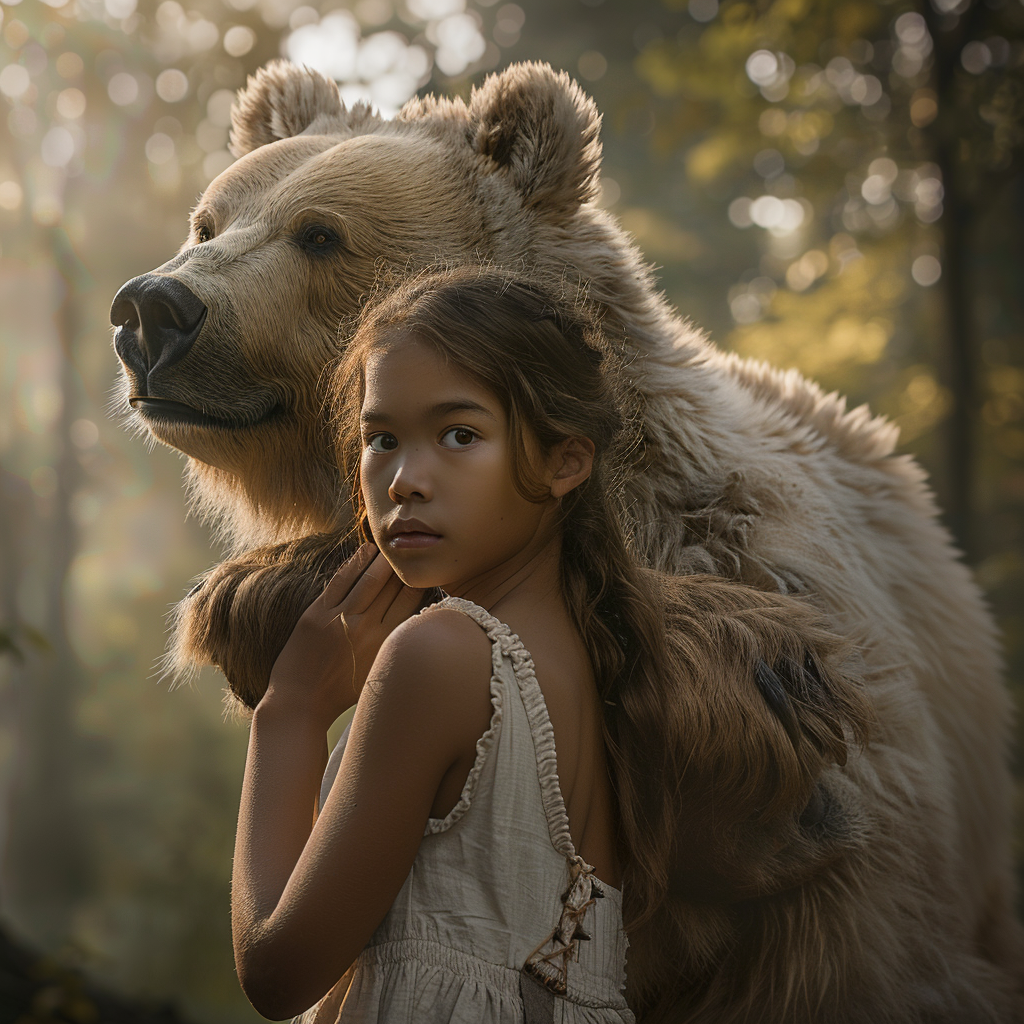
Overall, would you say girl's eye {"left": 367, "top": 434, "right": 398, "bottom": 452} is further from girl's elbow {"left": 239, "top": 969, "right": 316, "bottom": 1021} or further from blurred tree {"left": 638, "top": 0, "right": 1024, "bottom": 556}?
blurred tree {"left": 638, "top": 0, "right": 1024, "bottom": 556}

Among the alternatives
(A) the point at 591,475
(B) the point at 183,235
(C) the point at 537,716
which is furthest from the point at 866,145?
(C) the point at 537,716

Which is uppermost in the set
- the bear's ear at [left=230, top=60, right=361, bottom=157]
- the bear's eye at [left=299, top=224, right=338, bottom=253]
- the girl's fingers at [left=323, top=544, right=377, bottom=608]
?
the bear's ear at [left=230, top=60, right=361, bottom=157]

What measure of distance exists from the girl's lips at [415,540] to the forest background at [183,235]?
1.84 meters

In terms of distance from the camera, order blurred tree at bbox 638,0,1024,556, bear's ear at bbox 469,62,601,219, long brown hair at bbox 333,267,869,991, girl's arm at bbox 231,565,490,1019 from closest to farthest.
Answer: girl's arm at bbox 231,565,490,1019 < long brown hair at bbox 333,267,869,991 < bear's ear at bbox 469,62,601,219 < blurred tree at bbox 638,0,1024,556

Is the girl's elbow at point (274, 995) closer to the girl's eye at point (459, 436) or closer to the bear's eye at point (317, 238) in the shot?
the girl's eye at point (459, 436)

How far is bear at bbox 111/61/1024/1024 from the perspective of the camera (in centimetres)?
108

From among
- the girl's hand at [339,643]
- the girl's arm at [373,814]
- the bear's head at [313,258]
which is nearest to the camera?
the girl's arm at [373,814]

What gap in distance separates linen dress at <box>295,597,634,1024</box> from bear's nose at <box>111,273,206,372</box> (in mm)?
520

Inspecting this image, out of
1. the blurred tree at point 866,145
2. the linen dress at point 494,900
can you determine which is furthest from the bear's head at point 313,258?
the blurred tree at point 866,145

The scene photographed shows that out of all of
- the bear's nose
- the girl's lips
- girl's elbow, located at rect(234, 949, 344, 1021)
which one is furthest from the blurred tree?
girl's elbow, located at rect(234, 949, 344, 1021)

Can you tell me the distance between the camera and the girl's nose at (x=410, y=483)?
810mm

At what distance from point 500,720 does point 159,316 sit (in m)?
0.64

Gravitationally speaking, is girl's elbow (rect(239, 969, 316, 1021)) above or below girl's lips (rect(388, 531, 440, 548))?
below

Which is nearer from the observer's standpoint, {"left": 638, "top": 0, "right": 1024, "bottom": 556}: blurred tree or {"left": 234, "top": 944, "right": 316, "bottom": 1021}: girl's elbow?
{"left": 234, "top": 944, "right": 316, "bottom": 1021}: girl's elbow
